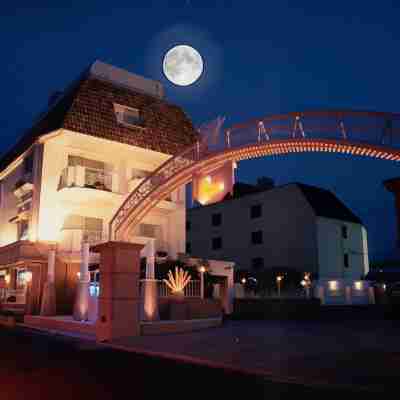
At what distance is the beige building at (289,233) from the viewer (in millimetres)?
36312

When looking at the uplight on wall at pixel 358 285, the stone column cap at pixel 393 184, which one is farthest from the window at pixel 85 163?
the uplight on wall at pixel 358 285

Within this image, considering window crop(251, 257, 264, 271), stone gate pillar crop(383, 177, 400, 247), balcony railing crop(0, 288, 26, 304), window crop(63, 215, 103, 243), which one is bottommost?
balcony railing crop(0, 288, 26, 304)

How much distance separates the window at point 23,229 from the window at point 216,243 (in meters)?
20.5

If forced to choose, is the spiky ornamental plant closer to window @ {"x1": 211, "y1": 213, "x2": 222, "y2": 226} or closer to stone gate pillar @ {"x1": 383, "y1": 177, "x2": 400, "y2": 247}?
stone gate pillar @ {"x1": 383, "y1": 177, "x2": 400, "y2": 247}

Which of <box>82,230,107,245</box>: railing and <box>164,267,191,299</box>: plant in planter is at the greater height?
<box>82,230,107,245</box>: railing

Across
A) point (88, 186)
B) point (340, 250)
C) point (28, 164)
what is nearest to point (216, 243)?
point (340, 250)

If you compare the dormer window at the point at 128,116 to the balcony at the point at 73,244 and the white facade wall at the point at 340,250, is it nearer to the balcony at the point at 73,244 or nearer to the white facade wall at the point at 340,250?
the balcony at the point at 73,244

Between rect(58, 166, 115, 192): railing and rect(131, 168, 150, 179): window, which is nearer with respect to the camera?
rect(58, 166, 115, 192): railing

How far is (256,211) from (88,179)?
19274 mm

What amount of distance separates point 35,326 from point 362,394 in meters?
15.4

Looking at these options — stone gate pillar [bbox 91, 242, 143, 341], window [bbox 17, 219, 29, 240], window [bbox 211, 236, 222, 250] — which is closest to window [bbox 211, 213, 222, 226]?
window [bbox 211, 236, 222, 250]

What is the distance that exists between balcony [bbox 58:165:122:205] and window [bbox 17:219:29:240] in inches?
156

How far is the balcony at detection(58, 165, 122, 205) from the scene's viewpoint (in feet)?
76.6

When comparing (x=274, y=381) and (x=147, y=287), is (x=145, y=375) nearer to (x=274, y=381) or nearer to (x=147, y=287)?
(x=274, y=381)
